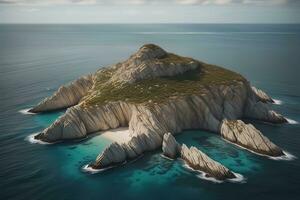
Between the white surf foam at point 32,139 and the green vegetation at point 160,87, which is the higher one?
the green vegetation at point 160,87

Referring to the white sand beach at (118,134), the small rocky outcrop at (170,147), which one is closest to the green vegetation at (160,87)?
the white sand beach at (118,134)

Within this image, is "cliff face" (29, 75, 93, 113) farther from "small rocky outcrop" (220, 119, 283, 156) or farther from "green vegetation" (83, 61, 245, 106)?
"small rocky outcrop" (220, 119, 283, 156)

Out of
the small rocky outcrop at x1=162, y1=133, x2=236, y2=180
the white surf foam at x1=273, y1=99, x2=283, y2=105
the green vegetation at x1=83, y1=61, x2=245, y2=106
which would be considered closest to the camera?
the small rocky outcrop at x1=162, y1=133, x2=236, y2=180

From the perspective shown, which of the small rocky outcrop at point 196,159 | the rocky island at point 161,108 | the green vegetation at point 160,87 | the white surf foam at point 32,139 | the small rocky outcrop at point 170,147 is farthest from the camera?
the green vegetation at point 160,87

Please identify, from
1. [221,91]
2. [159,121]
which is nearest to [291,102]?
[221,91]

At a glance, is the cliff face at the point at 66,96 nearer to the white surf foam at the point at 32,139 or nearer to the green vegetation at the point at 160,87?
the green vegetation at the point at 160,87

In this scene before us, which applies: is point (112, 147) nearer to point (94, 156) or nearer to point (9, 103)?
point (94, 156)

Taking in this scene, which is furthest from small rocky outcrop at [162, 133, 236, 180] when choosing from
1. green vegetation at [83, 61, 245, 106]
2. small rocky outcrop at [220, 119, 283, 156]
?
green vegetation at [83, 61, 245, 106]

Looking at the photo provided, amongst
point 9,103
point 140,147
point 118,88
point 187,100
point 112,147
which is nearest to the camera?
point 112,147
